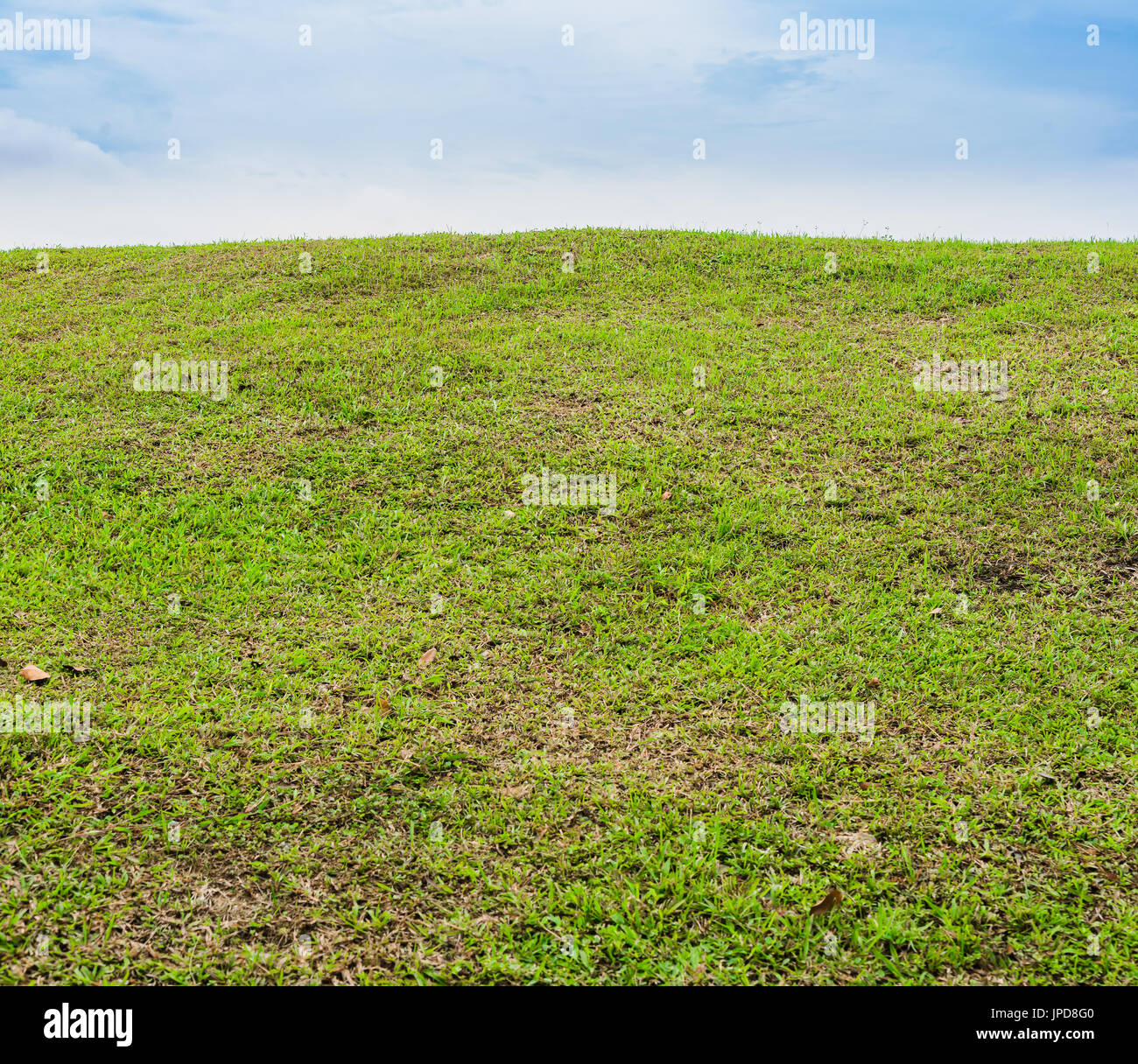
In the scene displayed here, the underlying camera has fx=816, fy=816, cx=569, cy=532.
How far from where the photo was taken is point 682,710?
14.4ft

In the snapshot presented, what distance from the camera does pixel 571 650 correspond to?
4.91 metres

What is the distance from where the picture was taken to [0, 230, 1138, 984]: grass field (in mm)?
3199

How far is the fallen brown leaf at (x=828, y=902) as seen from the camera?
323 cm

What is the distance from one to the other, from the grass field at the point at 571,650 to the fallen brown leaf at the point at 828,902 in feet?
0.10

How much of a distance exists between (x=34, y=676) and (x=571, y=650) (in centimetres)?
297

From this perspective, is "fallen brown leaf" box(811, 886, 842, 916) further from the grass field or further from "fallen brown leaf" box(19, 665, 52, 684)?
"fallen brown leaf" box(19, 665, 52, 684)

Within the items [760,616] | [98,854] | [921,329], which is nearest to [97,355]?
[98,854]

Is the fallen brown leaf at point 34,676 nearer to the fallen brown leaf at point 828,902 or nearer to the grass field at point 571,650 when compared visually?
the grass field at point 571,650

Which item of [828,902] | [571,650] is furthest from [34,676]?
[828,902]

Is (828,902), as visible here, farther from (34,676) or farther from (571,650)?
(34,676)

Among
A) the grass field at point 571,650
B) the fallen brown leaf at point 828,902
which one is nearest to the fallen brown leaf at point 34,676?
the grass field at point 571,650

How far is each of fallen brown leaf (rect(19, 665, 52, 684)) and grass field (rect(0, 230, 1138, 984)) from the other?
0.07 meters

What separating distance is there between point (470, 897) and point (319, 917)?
58 centimetres

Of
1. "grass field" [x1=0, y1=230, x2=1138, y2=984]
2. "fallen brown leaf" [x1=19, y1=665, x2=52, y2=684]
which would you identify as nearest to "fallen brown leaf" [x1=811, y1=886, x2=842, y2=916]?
"grass field" [x1=0, y1=230, x2=1138, y2=984]
